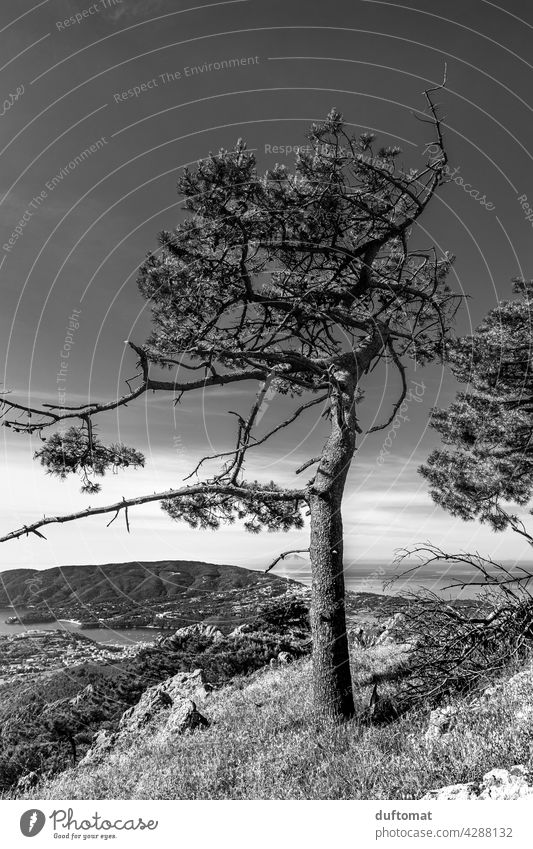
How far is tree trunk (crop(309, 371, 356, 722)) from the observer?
7375 mm

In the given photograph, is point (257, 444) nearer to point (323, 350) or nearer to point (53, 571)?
point (323, 350)

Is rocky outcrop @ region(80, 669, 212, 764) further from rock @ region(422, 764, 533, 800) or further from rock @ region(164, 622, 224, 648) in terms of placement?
rock @ region(422, 764, 533, 800)

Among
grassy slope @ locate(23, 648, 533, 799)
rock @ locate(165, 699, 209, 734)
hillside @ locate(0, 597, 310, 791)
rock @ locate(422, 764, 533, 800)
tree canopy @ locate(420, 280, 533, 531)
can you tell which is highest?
tree canopy @ locate(420, 280, 533, 531)

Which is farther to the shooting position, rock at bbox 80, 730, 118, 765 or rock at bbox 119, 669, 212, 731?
rock at bbox 119, 669, 212, 731

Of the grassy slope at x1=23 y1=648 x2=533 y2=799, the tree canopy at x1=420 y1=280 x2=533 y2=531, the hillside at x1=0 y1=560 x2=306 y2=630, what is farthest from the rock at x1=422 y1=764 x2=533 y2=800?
the tree canopy at x1=420 y1=280 x2=533 y2=531

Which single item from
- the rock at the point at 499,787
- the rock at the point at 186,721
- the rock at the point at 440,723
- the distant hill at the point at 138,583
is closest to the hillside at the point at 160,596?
the distant hill at the point at 138,583

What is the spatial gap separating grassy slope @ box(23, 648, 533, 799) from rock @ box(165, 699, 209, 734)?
245mm

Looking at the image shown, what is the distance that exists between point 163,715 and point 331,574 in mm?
5385

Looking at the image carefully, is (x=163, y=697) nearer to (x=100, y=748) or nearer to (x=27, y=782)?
(x=100, y=748)

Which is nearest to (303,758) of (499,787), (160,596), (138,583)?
(499,787)

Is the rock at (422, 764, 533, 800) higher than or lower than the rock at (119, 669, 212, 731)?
higher

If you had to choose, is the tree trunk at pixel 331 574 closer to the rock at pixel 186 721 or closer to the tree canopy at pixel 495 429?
the rock at pixel 186 721

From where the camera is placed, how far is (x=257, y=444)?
30.4 feet
